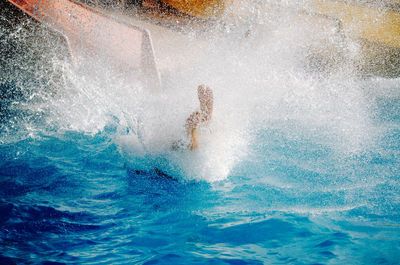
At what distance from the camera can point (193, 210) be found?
2.38m

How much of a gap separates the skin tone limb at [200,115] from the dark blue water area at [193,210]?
1.61 feet

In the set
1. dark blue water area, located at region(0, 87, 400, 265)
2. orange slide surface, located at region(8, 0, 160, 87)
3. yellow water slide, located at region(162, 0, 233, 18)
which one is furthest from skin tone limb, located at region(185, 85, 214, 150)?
yellow water slide, located at region(162, 0, 233, 18)

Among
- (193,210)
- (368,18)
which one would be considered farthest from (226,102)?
(368,18)

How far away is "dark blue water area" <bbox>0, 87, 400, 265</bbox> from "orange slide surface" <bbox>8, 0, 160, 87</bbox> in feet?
7.77

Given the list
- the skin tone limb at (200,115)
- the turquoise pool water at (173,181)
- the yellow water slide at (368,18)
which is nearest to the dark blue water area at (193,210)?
the turquoise pool water at (173,181)

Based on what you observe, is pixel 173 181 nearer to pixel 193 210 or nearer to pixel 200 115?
pixel 193 210

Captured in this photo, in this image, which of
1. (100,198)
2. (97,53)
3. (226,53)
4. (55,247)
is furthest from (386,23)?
(55,247)

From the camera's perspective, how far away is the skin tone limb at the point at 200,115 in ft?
8.33

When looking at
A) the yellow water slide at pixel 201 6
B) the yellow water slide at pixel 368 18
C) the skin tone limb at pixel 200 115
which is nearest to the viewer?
the skin tone limb at pixel 200 115

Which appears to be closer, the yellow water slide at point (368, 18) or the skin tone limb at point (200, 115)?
the skin tone limb at point (200, 115)

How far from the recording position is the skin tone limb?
254 centimetres

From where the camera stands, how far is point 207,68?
6.26 meters

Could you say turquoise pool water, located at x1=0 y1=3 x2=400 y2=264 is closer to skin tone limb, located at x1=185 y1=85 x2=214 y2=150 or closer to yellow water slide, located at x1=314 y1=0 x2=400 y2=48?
skin tone limb, located at x1=185 y1=85 x2=214 y2=150

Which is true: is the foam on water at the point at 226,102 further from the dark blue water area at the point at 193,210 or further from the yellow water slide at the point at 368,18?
the yellow water slide at the point at 368,18
